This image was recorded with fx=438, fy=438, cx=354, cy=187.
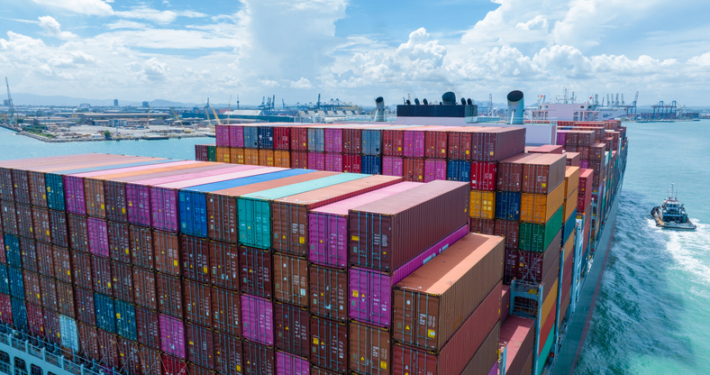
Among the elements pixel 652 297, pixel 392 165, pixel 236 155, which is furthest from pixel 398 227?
pixel 652 297

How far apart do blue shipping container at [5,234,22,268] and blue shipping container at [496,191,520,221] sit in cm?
2414

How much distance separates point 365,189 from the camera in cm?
1727

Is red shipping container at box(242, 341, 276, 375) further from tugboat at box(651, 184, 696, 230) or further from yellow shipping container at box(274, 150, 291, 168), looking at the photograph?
tugboat at box(651, 184, 696, 230)

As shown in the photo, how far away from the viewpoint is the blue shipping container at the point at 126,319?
18.5 metres

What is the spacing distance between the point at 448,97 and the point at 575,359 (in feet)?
78.0

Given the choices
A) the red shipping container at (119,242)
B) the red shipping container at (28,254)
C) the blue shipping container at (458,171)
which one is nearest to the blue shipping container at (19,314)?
the red shipping container at (28,254)

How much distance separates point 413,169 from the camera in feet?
77.7

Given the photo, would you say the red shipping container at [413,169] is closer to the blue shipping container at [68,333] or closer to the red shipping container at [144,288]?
the red shipping container at [144,288]

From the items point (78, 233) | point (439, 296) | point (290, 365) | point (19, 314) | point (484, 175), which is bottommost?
point (19, 314)

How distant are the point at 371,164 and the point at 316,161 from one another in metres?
3.99

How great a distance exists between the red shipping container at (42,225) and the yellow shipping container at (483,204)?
2031 cm

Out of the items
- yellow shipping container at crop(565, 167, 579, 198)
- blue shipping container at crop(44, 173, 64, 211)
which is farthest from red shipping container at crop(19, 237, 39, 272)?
yellow shipping container at crop(565, 167, 579, 198)

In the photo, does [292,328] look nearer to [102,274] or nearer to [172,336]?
[172,336]

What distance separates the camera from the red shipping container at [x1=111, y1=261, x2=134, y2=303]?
18.1 meters
